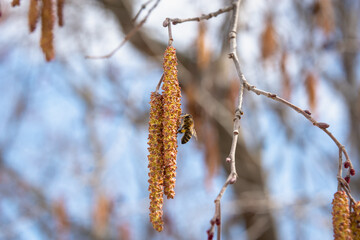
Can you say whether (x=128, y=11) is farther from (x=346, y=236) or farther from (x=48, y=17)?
(x=346, y=236)

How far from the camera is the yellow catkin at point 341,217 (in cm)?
104

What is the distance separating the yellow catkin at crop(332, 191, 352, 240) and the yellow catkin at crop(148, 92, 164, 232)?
0.43 meters

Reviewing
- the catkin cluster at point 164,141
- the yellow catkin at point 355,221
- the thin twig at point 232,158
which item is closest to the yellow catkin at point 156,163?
the catkin cluster at point 164,141

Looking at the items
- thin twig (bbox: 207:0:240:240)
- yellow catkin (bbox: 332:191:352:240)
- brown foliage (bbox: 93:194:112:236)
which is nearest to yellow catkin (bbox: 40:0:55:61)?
thin twig (bbox: 207:0:240:240)

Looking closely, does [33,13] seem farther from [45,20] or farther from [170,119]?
[170,119]

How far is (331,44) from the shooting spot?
434cm

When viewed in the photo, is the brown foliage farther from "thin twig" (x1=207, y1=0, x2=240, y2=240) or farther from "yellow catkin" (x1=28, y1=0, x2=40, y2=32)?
"thin twig" (x1=207, y1=0, x2=240, y2=240)

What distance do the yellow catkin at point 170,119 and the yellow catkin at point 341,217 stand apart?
408 millimetres

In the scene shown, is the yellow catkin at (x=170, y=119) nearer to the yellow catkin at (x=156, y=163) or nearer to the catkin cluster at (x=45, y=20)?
the yellow catkin at (x=156, y=163)

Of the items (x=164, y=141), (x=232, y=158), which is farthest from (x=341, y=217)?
(x=164, y=141)

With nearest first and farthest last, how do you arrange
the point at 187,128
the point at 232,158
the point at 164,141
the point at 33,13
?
the point at 232,158
the point at 164,141
the point at 33,13
the point at 187,128

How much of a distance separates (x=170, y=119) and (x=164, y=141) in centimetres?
6

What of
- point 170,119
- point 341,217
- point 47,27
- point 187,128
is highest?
point 47,27

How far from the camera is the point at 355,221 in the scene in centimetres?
112
